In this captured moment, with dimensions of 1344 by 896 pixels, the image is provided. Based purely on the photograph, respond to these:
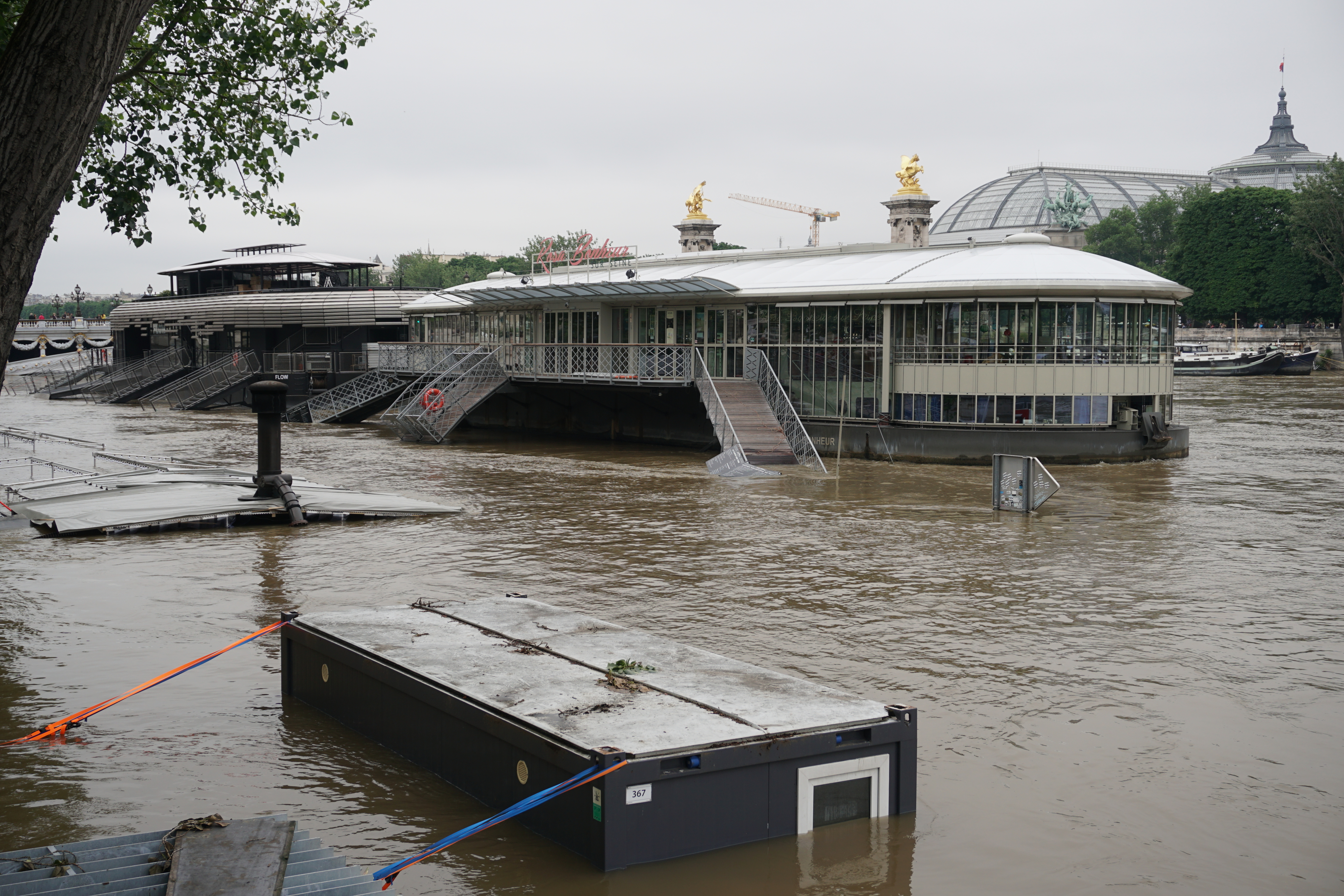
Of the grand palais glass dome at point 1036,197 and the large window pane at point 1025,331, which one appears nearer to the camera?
the large window pane at point 1025,331

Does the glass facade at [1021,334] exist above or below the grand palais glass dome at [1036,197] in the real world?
below

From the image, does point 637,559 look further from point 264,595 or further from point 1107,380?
point 1107,380

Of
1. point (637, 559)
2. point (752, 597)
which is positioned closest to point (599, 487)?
point (637, 559)

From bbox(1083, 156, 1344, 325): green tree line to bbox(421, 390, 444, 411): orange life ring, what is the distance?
69.7m

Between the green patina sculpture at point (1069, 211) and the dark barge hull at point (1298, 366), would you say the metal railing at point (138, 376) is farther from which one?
the green patina sculpture at point (1069, 211)

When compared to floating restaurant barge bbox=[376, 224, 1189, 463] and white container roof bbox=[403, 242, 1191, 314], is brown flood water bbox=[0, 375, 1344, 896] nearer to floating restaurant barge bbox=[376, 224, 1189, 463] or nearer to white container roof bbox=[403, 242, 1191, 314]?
floating restaurant barge bbox=[376, 224, 1189, 463]

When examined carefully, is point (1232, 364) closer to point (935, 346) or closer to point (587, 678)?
point (935, 346)

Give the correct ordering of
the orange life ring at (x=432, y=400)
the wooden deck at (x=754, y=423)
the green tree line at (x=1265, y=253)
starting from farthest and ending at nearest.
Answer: the green tree line at (x=1265, y=253), the orange life ring at (x=432, y=400), the wooden deck at (x=754, y=423)

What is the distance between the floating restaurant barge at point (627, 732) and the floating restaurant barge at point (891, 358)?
73.7 ft

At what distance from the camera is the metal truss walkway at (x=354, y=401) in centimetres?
4841

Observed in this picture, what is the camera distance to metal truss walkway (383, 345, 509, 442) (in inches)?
1602

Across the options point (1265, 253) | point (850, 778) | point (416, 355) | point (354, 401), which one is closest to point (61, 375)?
Result: point (354, 401)

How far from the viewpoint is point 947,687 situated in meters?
11.8

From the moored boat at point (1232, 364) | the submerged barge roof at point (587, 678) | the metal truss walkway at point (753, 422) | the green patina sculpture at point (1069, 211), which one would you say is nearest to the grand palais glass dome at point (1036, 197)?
the green patina sculpture at point (1069, 211)
